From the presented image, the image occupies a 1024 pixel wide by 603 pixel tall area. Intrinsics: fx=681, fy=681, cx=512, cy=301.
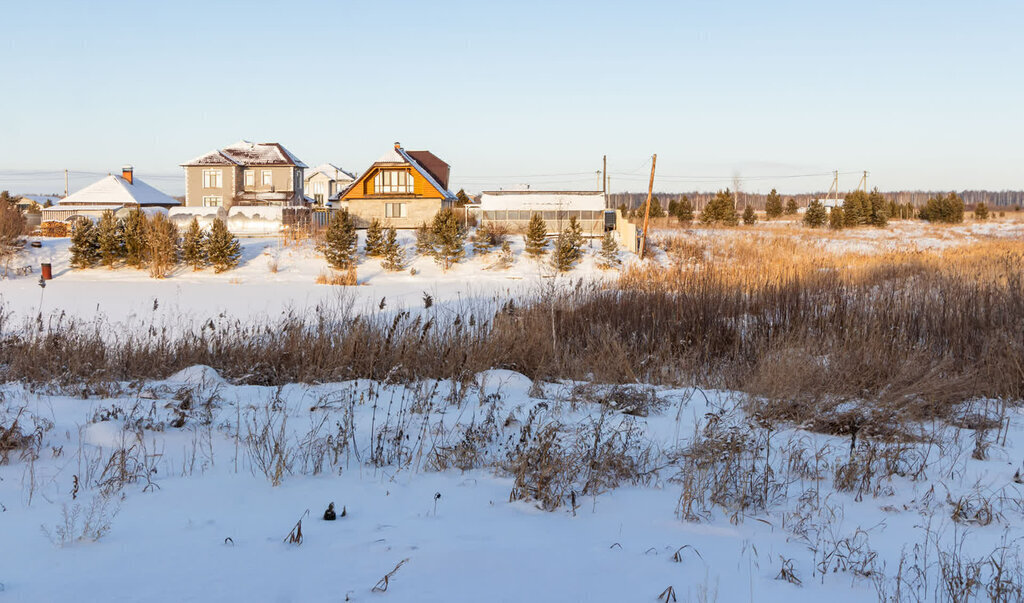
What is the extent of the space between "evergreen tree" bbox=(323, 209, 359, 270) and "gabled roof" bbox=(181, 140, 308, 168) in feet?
86.7

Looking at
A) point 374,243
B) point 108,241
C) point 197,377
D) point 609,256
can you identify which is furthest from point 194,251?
point 197,377

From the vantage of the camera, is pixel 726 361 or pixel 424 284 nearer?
pixel 726 361

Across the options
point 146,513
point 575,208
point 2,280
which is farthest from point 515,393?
point 575,208

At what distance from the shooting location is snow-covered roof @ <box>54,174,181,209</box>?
49125mm

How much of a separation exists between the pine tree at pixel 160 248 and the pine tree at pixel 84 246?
2.03 m

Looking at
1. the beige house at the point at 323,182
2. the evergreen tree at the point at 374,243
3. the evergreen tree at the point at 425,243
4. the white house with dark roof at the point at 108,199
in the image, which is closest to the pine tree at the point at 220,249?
the evergreen tree at the point at 374,243

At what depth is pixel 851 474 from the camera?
4211mm

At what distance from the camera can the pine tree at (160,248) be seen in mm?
25500

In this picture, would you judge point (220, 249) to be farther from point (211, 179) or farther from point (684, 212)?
point (684, 212)

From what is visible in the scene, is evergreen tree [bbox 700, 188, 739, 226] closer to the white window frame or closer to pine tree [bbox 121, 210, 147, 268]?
the white window frame

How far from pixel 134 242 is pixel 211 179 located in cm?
2761

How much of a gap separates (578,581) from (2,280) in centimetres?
2718

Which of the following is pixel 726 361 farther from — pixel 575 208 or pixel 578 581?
pixel 575 208

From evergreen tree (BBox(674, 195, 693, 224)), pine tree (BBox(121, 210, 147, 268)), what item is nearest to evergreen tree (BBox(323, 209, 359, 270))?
pine tree (BBox(121, 210, 147, 268))
